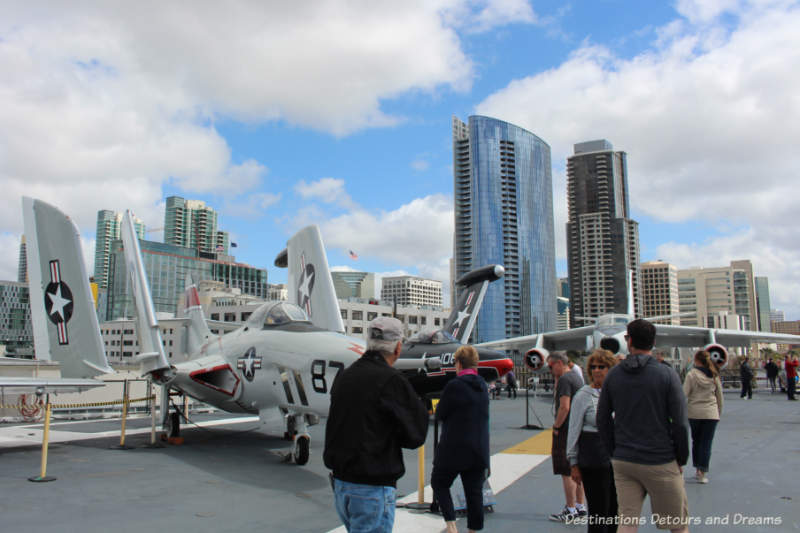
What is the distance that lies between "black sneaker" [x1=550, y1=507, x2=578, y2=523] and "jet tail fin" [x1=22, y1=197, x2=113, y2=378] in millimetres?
10123

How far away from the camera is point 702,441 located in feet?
22.9

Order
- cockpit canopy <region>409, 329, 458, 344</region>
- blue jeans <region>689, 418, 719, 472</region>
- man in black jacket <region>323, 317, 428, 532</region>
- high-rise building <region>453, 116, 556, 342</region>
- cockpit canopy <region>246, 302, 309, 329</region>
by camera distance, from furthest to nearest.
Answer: high-rise building <region>453, 116, 556, 342</region>, cockpit canopy <region>409, 329, 458, 344</region>, cockpit canopy <region>246, 302, 309, 329</region>, blue jeans <region>689, 418, 719, 472</region>, man in black jacket <region>323, 317, 428, 532</region>

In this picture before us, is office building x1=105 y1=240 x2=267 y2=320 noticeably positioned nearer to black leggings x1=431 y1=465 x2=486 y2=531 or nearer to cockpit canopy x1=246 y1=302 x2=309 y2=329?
cockpit canopy x1=246 y1=302 x2=309 y2=329

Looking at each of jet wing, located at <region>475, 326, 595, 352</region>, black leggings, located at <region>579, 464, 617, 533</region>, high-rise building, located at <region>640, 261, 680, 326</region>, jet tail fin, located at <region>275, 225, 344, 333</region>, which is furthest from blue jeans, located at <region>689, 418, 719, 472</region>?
high-rise building, located at <region>640, 261, 680, 326</region>

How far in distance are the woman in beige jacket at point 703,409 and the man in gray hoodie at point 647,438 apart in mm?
3994

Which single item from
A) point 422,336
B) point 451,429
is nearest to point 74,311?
point 422,336

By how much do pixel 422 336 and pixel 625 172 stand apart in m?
200

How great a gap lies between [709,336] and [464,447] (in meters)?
22.5

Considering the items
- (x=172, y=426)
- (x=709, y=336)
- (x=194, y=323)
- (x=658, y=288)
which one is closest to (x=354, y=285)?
(x=658, y=288)

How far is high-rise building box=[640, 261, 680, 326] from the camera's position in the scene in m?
194

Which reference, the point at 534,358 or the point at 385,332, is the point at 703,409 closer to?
the point at 385,332

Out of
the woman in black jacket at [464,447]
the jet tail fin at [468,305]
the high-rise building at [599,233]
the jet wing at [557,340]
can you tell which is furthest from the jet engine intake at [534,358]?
the high-rise building at [599,233]

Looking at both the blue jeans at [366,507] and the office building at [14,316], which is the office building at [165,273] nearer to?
the office building at [14,316]

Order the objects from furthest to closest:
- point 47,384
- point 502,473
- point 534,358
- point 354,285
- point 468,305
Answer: point 354,285 < point 534,358 < point 468,305 < point 47,384 < point 502,473
